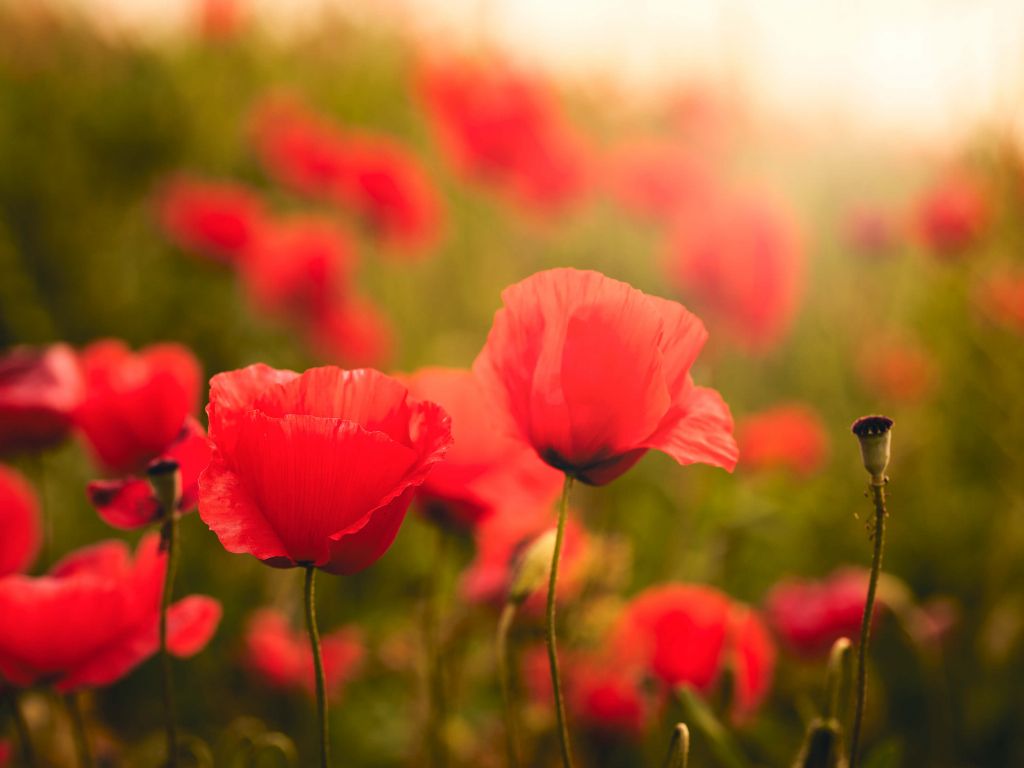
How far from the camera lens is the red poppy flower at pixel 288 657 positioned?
1321 mm

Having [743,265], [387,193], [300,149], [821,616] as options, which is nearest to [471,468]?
[821,616]

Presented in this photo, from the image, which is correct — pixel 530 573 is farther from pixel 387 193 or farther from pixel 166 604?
pixel 387 193

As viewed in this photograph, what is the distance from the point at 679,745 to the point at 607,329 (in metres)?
0.27

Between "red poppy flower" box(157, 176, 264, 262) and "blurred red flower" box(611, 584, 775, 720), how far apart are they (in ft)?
5.52

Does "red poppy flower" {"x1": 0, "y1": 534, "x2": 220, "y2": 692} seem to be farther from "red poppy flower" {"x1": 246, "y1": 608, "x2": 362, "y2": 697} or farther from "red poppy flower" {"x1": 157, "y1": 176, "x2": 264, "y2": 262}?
"red poppy flower" {"x1": 157, "y1": 176, "x2": 264, "y2": 262}

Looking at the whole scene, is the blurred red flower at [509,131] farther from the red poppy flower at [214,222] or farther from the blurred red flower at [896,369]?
the blurred red flower at [896,369]

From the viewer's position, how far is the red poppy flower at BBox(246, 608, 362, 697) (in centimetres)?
132

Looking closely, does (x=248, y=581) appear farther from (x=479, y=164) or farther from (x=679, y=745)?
(x=479, y=164)

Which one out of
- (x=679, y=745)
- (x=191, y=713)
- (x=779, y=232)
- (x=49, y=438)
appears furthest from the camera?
(x=779, y=232)

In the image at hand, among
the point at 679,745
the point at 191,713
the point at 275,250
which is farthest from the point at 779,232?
the point at 679,745

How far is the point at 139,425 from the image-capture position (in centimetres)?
80

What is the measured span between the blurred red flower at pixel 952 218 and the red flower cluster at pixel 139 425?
8.25 feet

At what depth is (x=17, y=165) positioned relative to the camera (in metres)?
3.05

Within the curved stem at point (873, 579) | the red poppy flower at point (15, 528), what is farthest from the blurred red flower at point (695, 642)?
the red poppy flower at point (15, 528)
